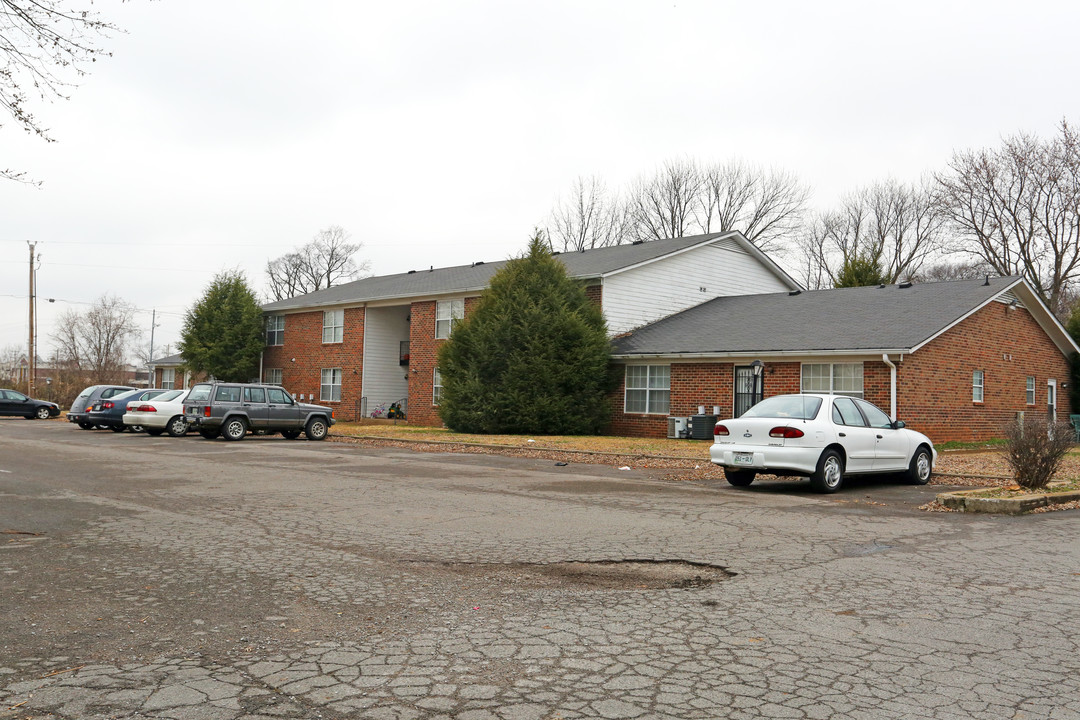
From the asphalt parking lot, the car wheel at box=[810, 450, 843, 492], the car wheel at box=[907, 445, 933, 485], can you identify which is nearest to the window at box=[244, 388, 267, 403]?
the asphalt parking lot

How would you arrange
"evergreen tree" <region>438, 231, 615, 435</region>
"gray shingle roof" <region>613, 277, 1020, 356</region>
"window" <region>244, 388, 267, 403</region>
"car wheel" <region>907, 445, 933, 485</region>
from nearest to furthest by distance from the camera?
"car wheel" <region>907, 445, 933, 485</region>, "gray shingle roof" <region>613, 277, 1020, 356</region>, "window" <region>244, 388, 267, 403</region>, "evergreen tree" <region>438, 231, 615, 435</region>

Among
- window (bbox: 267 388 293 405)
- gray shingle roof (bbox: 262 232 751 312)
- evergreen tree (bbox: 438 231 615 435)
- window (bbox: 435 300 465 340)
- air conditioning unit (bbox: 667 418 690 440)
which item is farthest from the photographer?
window (bbox: 435 300 465 340)

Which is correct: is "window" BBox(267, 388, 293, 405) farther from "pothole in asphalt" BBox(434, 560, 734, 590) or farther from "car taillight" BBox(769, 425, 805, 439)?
"pothole in asphalt" BBox(434, 560, 734, 590)

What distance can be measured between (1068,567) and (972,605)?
6.79 feet

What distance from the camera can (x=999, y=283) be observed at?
87.8 feet

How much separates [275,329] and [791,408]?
35.4 meters

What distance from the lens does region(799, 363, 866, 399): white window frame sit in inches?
920

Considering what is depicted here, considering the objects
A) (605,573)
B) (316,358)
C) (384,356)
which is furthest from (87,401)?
(605,573)

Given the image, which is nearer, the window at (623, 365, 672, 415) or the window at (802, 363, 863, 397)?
the window at (802, 363, 863, 397)

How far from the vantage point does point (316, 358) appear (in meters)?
41.4

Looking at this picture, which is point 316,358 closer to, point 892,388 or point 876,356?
point 876,356

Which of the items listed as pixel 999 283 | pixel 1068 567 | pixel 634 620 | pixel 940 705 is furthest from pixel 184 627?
pixel 999 283

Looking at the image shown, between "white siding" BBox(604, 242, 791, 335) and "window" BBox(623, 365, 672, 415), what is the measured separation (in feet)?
8.24

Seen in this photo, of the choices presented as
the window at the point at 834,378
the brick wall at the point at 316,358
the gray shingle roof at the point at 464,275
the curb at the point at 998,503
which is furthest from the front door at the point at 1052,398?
the brick wall at the point at 316,358
